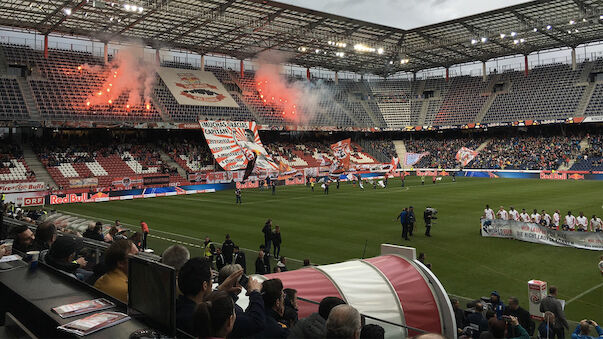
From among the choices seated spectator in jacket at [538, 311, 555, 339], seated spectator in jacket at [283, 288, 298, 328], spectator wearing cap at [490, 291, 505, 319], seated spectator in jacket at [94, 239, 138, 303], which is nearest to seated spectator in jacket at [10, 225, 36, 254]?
seated spectator in jacket at [94, 239, 138, 303]

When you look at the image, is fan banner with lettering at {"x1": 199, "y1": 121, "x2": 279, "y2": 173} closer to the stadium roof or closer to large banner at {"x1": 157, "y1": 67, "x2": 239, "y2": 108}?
large banner at {"x1": 157, "y1": 67, "x2": 239, "y2": 108}

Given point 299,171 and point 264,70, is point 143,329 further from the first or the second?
point 264,70

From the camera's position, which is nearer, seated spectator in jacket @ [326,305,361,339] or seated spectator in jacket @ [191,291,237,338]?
seated spectator in jacket @ [191,291,237,338]

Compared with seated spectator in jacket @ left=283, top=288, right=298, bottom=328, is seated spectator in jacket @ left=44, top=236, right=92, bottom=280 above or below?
above

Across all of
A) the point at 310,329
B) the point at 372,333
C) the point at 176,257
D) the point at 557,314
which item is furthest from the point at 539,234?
the point at 176,257

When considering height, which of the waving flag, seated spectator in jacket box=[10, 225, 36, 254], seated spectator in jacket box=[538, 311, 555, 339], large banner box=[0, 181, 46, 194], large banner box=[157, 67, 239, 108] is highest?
large banner box=[157, 67, 239, 108]

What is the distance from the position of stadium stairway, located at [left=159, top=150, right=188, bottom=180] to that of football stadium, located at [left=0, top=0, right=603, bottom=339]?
0.87 ft

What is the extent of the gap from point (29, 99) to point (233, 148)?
71.2ft

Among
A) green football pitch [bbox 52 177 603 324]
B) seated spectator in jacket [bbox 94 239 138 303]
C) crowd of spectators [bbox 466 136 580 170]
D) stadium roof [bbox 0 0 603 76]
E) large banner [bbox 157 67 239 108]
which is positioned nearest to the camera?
seated spectator in jacket [bbox 94 239 138 303]

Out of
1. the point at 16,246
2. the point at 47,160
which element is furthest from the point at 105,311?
the point at 47,160

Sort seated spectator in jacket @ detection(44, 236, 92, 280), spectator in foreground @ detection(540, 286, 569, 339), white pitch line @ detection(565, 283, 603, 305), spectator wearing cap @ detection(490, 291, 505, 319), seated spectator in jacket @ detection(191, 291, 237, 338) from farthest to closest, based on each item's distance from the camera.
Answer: white pitch line @ detection(565, 283, 603, 305), spectator wearing cap @ detection(490, 291, 505, 319), spectator in foreground @ detection(540, 286, 569, 339), seated spectator in jacket @ detection(44, 236, 92, 280), seated spectator in jacket @ detection(191, 291, 237, 338)

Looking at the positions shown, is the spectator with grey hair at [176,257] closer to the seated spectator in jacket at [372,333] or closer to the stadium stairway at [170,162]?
the seated spectator in jacket at [372,333]

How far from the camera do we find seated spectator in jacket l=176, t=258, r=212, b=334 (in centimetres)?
371

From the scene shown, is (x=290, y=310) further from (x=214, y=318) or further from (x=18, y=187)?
(x=18, y=187)
